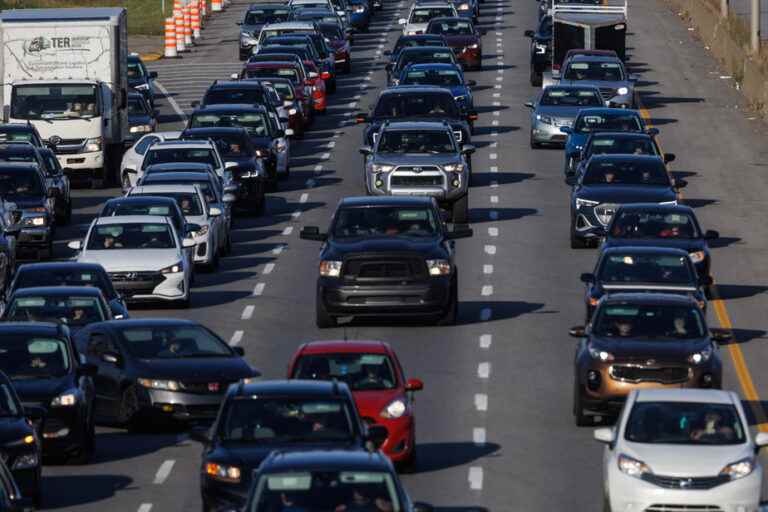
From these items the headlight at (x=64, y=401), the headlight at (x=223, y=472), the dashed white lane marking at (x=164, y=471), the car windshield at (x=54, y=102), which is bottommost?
the car windshield at (x=54, y=102)

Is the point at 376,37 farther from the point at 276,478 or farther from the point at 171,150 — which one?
the point at 276,478

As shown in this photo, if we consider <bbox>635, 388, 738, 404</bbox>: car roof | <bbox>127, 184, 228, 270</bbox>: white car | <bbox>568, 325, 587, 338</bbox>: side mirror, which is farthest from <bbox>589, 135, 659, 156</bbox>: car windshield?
<bbox>635, 388, 738, 404</bbox>: car roof

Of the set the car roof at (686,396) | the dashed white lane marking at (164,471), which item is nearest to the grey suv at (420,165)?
the dashed white lane marking at (164,471)

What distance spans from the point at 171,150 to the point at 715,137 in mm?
17568

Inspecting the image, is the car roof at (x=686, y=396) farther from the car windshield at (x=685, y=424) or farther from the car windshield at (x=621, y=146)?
the car windshield at (x=621, y=146)

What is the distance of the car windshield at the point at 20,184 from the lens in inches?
1842

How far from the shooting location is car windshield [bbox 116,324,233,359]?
30109 millimetres

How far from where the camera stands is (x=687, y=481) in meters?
23.3

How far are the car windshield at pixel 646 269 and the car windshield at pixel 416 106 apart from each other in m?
17.1

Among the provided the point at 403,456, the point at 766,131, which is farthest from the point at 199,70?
the point at 403,456

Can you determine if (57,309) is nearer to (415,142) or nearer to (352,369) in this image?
(352,369)

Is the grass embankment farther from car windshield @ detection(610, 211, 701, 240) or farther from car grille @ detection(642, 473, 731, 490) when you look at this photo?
car grille @ detection(642, 473, 731, 490)

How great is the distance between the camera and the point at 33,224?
4541 cm

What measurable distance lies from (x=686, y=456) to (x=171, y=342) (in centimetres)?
861
